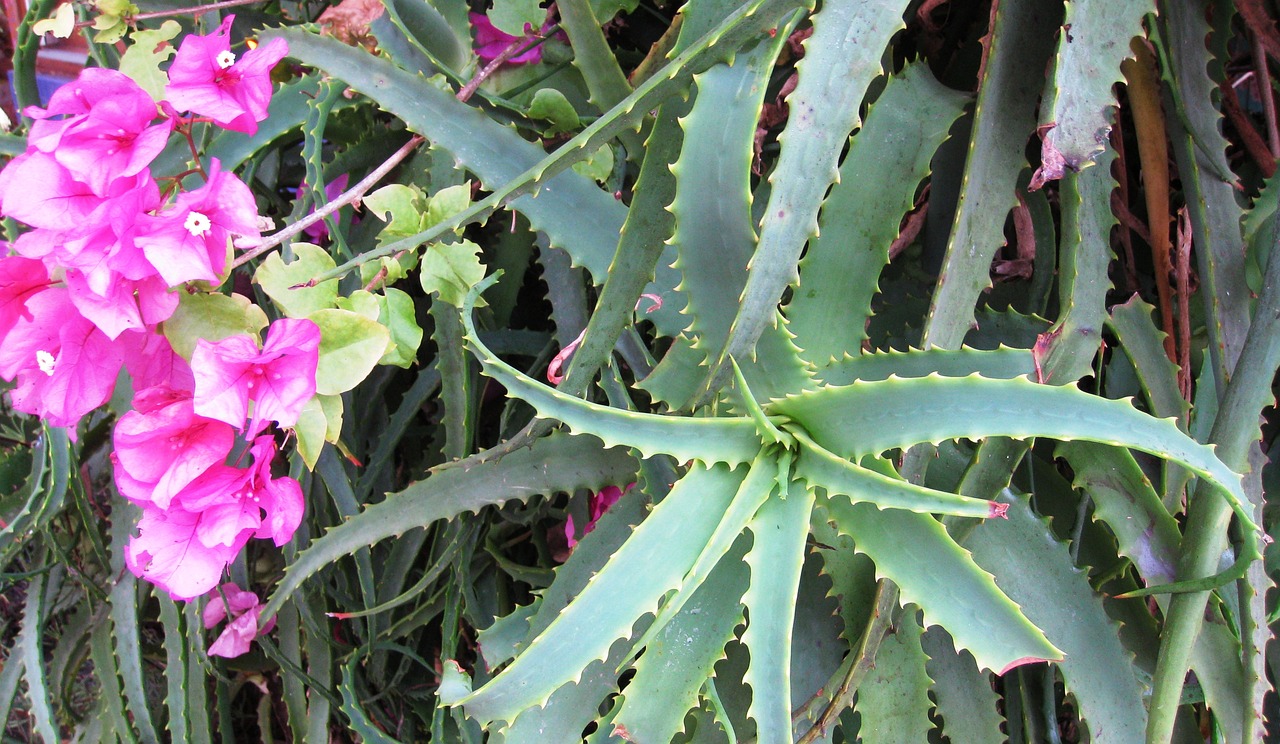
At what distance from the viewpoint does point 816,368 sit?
40 cm

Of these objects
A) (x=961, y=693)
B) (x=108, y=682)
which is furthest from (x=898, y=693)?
(x=108, y=682)

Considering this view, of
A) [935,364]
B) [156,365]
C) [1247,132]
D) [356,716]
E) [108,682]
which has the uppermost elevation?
[1247,132]

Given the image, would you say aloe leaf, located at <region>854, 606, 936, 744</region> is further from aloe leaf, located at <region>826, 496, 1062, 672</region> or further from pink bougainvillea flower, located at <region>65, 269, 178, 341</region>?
pink bougainvillea flower, located at <region>65, 269, 178, 341</region>

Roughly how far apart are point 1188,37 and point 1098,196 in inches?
4.7

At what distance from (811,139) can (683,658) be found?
0.78 ft

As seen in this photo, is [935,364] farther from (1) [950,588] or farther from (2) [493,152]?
(2) [493,152]

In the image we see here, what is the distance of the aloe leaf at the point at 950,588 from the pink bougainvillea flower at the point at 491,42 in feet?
1.21

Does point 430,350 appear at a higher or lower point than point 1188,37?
lower

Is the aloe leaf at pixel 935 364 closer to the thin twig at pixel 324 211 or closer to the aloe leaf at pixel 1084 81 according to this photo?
the aloe leaf at pixel 1084 81

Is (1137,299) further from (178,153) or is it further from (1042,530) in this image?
(178,153)

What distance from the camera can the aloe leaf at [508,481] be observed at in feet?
1.54

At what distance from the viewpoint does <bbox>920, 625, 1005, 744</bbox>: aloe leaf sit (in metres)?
0.43

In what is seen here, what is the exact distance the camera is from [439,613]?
2.08 ft

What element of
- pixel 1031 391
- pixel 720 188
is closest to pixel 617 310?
pixel 720 188
